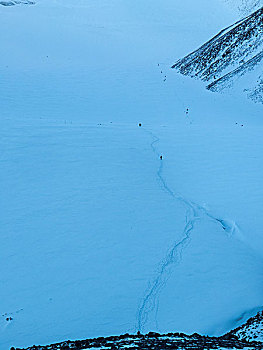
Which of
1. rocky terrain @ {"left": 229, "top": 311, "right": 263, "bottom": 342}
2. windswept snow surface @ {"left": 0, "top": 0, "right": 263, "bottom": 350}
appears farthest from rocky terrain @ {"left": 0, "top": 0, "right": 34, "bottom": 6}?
rocky terrain @ {"left": 229, "top": 311, "right": 263, "bottom": 342}

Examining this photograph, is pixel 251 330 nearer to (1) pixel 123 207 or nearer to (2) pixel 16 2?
(1) pixel 123 207

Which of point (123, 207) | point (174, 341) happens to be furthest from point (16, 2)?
point (174, 341)

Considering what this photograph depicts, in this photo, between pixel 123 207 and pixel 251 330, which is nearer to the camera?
Result: pixel 251 330

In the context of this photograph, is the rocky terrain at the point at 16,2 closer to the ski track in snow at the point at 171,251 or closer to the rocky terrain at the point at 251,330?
the ski track in snow at the point at 171,251

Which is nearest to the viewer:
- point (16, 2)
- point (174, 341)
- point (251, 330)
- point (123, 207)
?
point (174, 341)

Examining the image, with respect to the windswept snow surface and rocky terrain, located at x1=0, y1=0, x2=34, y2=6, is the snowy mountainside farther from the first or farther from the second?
rocky terrain, located at x1=0, y1=0, x2=34, y2=6

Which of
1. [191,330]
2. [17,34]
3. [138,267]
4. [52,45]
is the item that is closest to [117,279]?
[138,267]

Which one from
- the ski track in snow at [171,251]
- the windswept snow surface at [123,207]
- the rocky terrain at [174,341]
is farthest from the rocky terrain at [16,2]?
the rocky terrain at [174,341]
